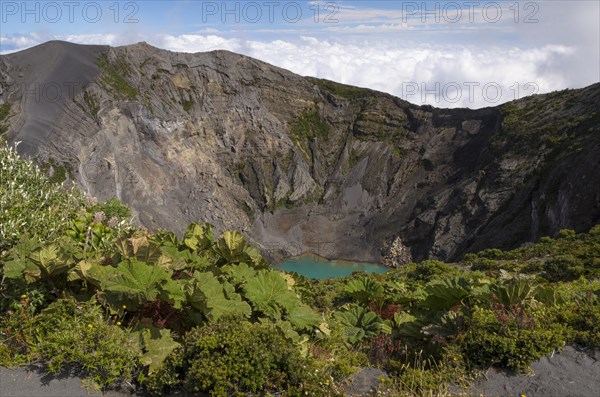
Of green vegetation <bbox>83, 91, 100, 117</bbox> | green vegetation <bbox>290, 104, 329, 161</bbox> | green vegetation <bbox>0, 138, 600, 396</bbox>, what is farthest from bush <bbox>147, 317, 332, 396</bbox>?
green vegetation <bbox>290, 104, 329, 161</bbox>

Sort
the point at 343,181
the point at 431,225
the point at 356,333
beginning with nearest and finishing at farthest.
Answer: the point at 356,333 → the point at 431,225 → the point at 343,181

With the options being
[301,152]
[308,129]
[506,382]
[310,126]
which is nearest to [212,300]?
[506,382]

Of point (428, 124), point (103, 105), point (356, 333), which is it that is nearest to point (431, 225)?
point (428, 124)

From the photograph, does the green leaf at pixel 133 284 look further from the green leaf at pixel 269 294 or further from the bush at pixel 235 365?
the green leaf at pixel 269 294

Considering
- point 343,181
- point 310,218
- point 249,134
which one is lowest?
point 310,218

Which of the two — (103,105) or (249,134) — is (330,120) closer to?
(249,134)

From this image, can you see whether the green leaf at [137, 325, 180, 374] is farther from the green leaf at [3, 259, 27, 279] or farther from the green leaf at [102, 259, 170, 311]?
the green leaf at [3, 259, 27, 279]
